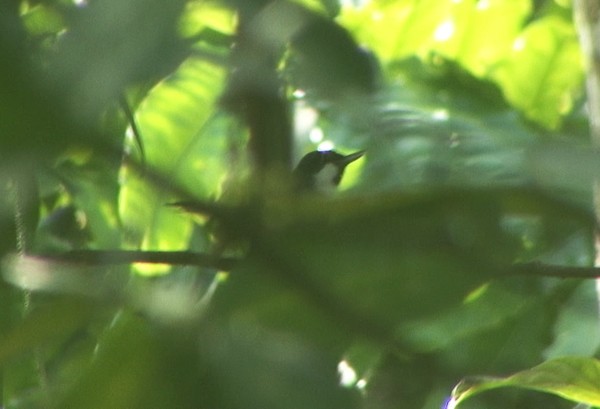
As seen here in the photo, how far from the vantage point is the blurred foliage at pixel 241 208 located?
222mm

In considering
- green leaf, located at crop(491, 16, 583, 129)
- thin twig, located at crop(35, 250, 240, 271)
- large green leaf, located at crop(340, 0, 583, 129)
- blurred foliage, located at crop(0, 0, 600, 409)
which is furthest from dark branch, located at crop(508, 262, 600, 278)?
green leaf, located at crop(491, 16, 583, 129)

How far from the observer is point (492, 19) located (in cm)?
128

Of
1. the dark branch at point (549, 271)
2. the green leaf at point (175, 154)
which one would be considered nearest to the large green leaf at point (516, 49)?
the dark branch at point (549, 271)

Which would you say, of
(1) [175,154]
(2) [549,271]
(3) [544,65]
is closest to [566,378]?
(2) [549,271]

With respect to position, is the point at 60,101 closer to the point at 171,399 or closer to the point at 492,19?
the point at 171,399

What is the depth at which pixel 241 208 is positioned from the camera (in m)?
0.27

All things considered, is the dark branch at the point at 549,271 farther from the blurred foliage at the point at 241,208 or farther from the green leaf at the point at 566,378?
the green leaf at the point at 566,378

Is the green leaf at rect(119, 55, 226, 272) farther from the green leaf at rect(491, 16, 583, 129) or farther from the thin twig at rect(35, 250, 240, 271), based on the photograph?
the green leaf at rect(491, 16, 583, 129)

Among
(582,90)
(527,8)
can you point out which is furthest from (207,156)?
(527,8)

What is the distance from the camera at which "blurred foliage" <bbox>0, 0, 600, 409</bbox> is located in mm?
222

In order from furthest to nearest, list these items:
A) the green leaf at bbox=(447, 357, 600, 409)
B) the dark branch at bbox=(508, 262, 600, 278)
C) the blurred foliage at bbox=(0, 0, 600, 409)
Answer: the green leaf at bbox=(447, 357, 600, 409) → the dark branch at bbox=(508, 262, 600, 278) → the blurred foliage at bbox=(0, 0, 600, 409)

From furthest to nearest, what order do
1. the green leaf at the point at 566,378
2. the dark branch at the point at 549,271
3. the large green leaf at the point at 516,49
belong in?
the large green leaf at the point at 516,49
the green leaf at the point at 566,378
the dark branch at the point at 549,271

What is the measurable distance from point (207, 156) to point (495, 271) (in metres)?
0.12

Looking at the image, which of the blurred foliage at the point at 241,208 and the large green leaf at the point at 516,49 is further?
the large green leaf at the point at 516,49
